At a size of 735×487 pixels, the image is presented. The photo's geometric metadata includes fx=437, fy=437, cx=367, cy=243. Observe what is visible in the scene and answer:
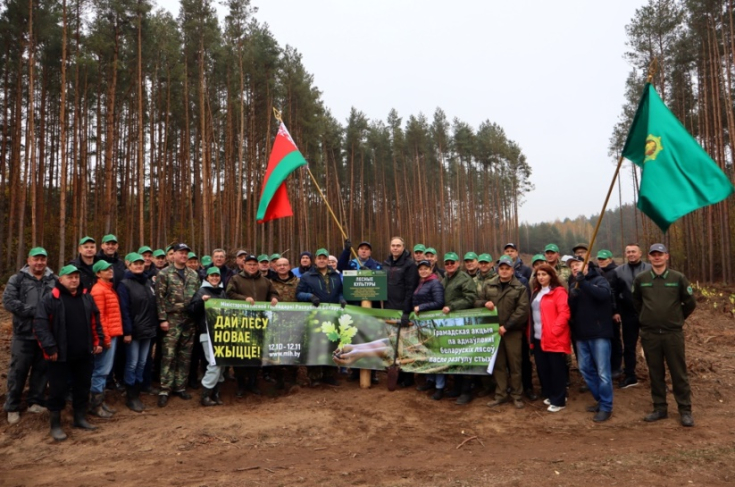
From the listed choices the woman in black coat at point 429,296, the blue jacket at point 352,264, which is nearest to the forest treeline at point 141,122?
the blue jacket at point 352,264

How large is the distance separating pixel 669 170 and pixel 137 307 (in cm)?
747

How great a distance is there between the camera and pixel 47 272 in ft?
19.2

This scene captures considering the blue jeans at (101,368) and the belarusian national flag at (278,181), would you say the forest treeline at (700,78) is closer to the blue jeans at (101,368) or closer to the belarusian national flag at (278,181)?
the belarusian national flag at (278,181)

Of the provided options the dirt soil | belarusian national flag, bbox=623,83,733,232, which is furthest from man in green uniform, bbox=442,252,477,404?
belarusian national flag, bbox=623,83,733,232

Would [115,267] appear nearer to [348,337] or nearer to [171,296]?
[171,296]

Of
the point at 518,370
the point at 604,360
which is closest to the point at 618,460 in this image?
the point at 604,360

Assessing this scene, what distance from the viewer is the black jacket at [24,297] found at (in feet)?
17.6

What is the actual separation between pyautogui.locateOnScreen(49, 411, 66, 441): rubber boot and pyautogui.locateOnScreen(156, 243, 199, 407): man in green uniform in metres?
1.34

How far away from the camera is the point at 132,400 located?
6406 mm

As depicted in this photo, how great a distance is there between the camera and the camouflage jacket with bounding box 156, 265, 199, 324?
6.68 m

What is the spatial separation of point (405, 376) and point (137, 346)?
4251mm

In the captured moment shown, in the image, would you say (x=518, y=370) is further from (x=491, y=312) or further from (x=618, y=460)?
(x=618, y=460)

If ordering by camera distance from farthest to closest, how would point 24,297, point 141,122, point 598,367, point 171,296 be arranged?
point 141,122 < point 171,296 < point 598,367 < point 24,297

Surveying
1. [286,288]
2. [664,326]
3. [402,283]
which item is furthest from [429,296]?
[664,326]
